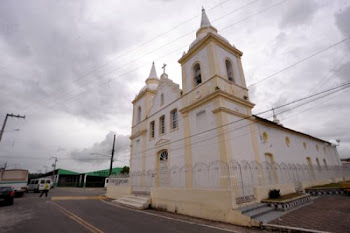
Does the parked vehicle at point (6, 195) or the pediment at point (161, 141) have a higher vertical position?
the pediment at point (161, 141)

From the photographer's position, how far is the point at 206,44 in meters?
13.2

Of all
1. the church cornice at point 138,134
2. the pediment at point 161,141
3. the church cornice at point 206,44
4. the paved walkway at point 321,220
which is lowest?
the paved walkway at point 321,220

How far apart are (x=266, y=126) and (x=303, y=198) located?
6.38 meters

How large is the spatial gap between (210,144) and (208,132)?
2.66ft

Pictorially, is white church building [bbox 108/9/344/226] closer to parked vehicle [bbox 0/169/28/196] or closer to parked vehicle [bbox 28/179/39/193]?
parked vehicle [bbox 0/169/28/196]

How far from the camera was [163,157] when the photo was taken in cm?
1550

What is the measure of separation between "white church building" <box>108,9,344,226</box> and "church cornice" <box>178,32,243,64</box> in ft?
0.07

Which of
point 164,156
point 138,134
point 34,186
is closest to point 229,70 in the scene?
point 164,156

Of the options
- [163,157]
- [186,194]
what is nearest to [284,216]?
[186,194]

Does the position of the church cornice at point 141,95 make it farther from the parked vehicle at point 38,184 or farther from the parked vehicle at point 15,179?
the parked vehicle at point 38,184

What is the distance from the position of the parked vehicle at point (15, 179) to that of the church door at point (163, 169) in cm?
1674

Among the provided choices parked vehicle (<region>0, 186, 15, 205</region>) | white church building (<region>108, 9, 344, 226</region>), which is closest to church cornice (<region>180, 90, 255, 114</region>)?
white church building (<region>108, 9, 344, 226</region>)

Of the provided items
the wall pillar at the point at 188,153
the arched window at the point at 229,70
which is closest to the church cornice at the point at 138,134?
the wall pillar at the point at 188,153

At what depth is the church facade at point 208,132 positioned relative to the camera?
10.9 m
